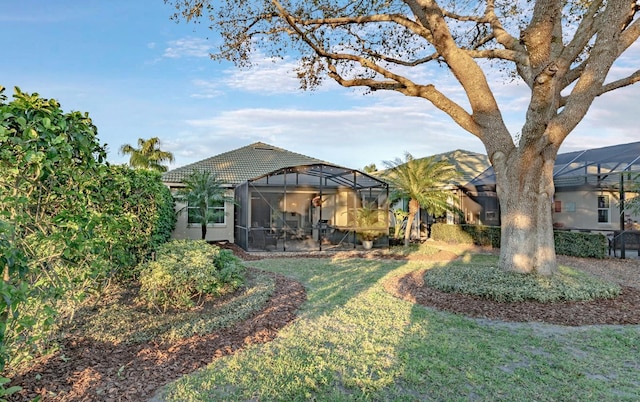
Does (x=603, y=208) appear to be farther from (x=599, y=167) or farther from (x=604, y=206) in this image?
(x=599, y=167)

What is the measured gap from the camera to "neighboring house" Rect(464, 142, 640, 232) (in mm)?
13914

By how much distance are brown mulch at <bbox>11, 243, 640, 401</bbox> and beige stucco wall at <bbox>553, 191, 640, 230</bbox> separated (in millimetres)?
10587

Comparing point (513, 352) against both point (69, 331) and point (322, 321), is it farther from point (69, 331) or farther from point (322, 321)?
point (69, 331)

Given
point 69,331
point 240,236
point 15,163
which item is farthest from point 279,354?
point 240,236

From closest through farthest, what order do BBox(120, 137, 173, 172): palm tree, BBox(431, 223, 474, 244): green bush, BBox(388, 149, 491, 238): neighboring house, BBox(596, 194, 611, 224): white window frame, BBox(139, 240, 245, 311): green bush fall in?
1. BBox(139, 240, 245, 311): green bush
2. BBox(596, 194, 611, 224): white window frame
3. BBox(431, 223, 474, 244): green bush
4. BBox(388, 149, 491, 238): neighboring house
5. BBox(120, 137, 173, 172): palm tree

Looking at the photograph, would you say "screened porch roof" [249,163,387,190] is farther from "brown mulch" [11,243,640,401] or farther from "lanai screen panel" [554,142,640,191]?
"lanai screen panel" [554,142,640,191]

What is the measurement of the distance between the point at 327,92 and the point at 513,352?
30.7 ft

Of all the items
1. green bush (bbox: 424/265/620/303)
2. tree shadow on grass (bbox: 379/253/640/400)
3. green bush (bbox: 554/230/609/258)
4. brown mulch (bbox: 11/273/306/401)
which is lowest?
tree shadow on grass (bbox: 379/253/640/400)

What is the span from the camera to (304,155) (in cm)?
2408

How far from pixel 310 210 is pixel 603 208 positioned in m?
14.0

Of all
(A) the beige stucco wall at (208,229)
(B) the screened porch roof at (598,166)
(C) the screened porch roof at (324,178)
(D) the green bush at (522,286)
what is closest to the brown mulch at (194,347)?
(D) the green bush at (522,286)

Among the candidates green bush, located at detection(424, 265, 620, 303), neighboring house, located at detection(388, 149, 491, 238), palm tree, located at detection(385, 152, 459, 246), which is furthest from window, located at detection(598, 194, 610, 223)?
green bush, located at detection(424, 265, 620, 303)

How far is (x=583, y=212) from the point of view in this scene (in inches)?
696

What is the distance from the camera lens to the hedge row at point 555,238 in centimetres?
1260
